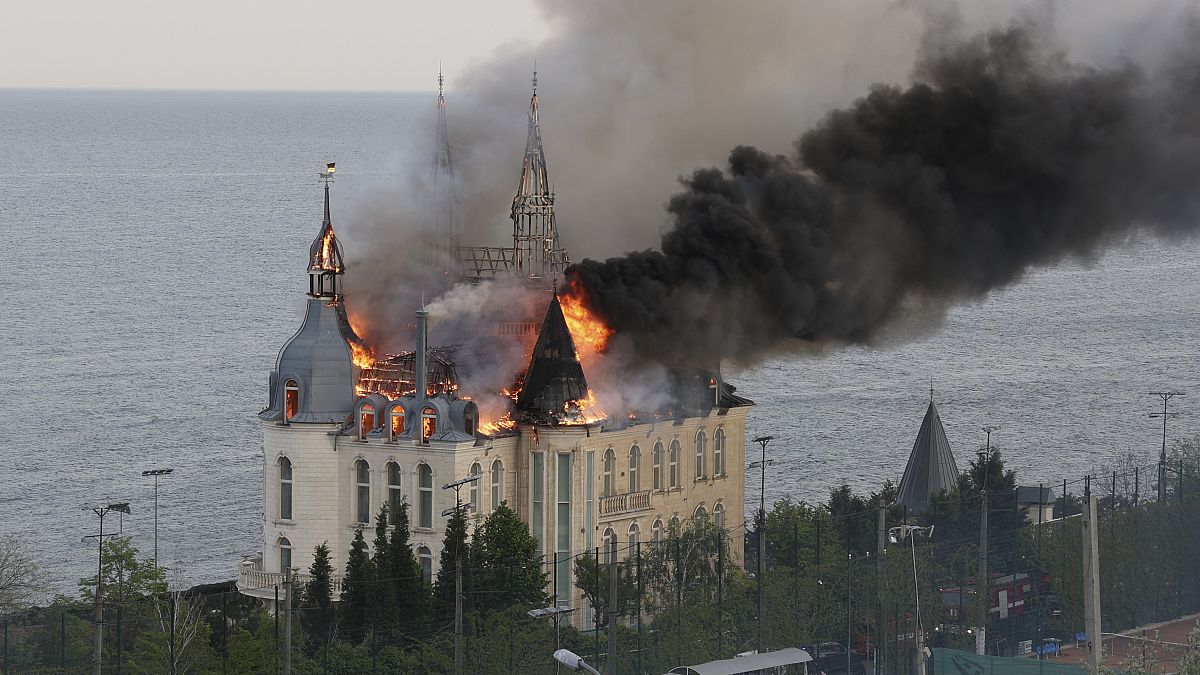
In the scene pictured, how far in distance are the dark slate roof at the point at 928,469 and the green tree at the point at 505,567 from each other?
29202mm

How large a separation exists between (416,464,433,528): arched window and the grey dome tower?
3846 millimetres

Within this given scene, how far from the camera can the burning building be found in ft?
271

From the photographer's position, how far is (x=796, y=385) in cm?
17138

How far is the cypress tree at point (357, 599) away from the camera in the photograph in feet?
253

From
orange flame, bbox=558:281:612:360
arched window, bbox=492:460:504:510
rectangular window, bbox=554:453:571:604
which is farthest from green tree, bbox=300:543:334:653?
orange flame, bbox=558:281:612:360

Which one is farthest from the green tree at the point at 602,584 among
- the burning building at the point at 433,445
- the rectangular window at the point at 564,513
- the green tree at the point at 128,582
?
the green tree at the point at 128,582

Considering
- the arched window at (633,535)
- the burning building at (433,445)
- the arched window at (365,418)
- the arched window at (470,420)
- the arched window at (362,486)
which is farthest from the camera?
the arched window at (633,535)

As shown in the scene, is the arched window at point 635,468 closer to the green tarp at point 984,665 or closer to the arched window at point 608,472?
the arched window at point 608,472

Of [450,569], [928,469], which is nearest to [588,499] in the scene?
[450,569]

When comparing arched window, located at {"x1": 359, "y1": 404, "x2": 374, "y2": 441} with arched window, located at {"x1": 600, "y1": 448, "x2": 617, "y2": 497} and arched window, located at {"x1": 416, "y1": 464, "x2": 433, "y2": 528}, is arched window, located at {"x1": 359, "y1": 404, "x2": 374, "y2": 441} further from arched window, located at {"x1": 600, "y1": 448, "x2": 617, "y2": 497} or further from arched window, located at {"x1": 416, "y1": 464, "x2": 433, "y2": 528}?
arched window, located at {"x1": 600, "y1": 448, "x2": 617, "y2": 497}

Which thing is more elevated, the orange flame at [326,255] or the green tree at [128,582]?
the orange flame at [326,255]

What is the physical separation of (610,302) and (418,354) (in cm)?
919

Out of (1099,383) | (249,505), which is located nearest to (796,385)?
(1099,383)

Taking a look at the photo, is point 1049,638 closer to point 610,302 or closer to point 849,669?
point 849,669
